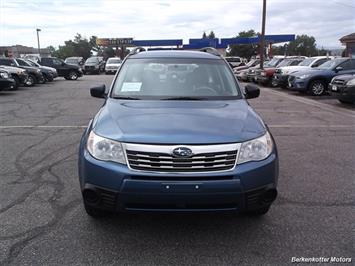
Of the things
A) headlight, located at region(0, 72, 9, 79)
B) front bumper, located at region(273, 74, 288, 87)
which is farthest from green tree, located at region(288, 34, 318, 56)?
headlight, located at region(0, 72, 9, 79)

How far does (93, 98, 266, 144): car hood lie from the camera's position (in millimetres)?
3508

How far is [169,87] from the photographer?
4.89 meters

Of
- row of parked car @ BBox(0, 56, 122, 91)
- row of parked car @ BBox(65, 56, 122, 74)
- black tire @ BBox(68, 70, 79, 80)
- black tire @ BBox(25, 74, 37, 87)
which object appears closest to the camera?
row of parked car @ BBox(0, 56, 122, 91)

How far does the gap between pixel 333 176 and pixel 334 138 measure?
2996 mm

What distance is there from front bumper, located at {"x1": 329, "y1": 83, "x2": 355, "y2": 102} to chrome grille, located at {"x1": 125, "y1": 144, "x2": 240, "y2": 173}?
1152cm

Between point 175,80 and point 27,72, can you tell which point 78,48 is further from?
point 175,80

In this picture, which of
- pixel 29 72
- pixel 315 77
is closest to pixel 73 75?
pixel 29 72

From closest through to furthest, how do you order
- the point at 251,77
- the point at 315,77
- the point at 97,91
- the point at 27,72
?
the point at 97,91
the point at 315,77
the point at 27,72
the point at 251,77

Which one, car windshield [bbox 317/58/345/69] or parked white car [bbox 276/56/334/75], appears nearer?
car windshield [bbox 317/58/345/69]

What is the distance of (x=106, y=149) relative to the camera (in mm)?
3559

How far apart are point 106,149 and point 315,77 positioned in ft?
53.2

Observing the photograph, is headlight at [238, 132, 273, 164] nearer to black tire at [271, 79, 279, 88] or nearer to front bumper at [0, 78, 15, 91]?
front bumper at [0, 78, 15, 91]

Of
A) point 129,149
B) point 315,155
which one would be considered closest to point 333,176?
point 315,155

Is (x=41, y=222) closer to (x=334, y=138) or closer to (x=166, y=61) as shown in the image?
(x=166, y=61)
